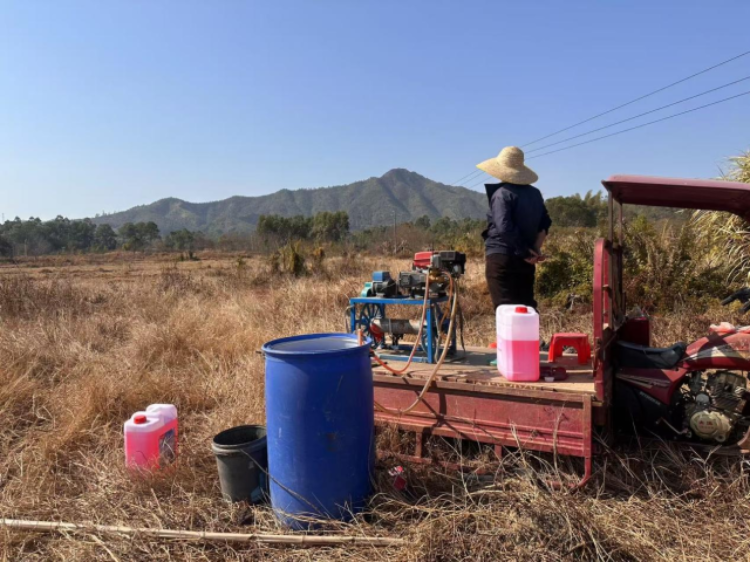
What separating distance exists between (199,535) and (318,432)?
2.76ft

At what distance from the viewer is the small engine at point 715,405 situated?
316 centimetres

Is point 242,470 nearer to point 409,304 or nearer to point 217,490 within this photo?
point 217,490

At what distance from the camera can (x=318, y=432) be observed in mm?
2809

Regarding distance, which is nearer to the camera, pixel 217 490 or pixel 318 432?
pixel 318 432

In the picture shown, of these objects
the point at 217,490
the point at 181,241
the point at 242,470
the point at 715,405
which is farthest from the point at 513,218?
the point at 181,241

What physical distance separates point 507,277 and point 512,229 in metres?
0.39

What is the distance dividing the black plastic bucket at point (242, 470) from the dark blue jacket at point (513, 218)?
2405 mm

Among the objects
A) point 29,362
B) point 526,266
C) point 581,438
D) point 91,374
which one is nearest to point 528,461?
point 581,438

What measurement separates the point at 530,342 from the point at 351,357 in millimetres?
1291

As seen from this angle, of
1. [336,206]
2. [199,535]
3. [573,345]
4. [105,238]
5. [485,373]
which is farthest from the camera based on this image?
[336,206]

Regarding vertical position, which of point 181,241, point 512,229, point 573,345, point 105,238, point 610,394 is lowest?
point 610,394

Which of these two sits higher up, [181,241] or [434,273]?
[181,241]

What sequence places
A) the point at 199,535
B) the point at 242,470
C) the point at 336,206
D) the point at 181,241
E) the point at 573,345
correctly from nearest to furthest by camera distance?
the point at 199,535, the point at 242,470, the point at 573,345, the point at 181,241, the point at 336,206

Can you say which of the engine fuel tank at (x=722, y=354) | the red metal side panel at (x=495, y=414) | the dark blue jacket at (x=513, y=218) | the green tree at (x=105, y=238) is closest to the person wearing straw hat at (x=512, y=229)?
the dark blue jacket at (x=513, y=218)
